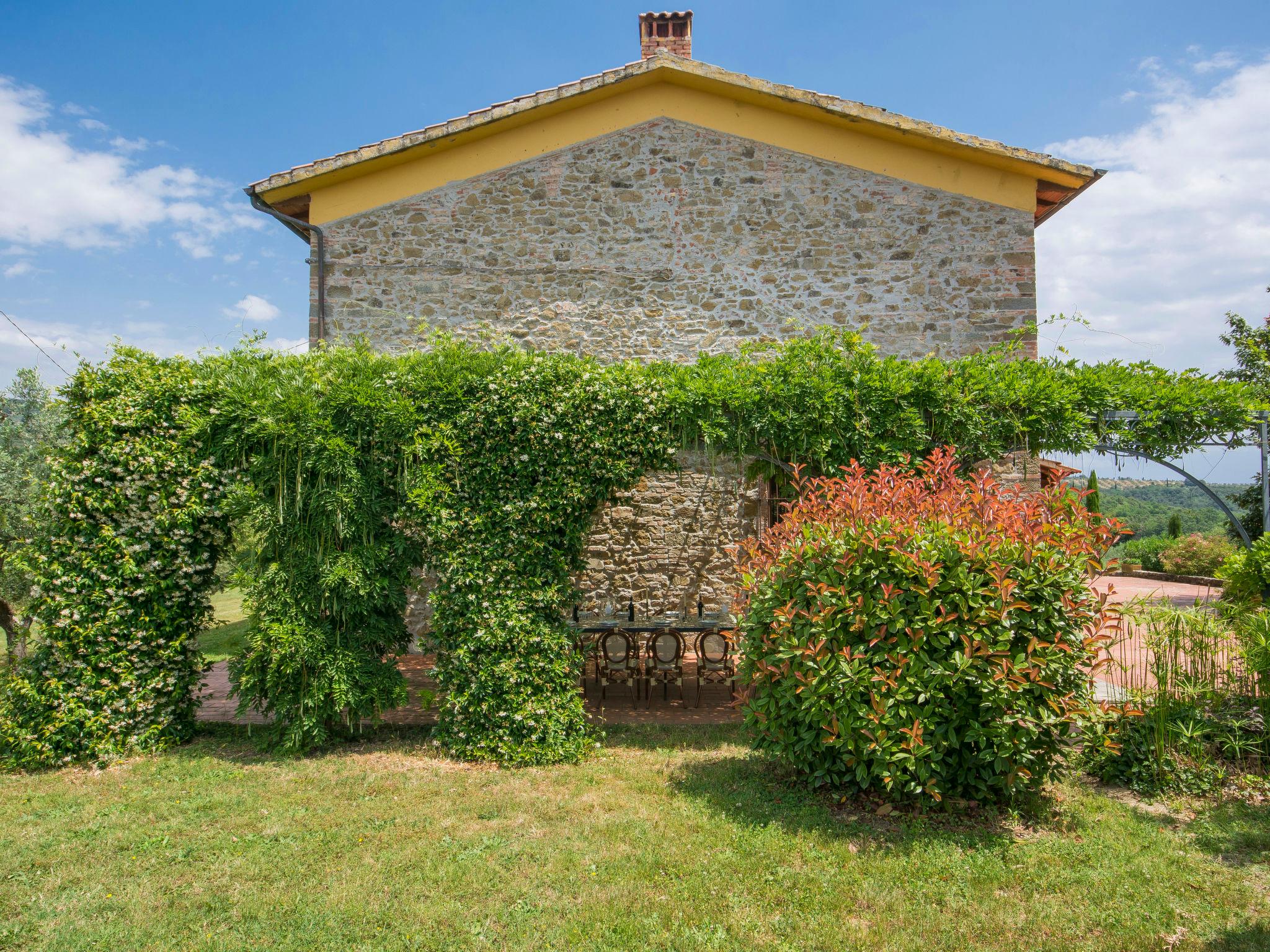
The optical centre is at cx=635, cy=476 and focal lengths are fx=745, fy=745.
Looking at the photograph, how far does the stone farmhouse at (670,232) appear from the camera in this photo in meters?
9.14

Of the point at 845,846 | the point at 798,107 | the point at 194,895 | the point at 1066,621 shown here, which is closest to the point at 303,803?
the point at 194,895

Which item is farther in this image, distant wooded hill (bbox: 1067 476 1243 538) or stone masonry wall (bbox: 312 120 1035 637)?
distant wooded hill (bbox: 1067 476 1243 538)

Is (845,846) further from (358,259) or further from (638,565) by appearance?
(358,259)

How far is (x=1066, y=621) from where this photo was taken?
4348 mm

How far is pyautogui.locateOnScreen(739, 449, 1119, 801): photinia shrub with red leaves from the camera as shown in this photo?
4.24 meters

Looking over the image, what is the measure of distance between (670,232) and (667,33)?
322cm

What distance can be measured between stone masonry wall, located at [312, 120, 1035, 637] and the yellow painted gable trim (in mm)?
124

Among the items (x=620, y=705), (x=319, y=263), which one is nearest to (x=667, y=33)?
(x=319, y=263)

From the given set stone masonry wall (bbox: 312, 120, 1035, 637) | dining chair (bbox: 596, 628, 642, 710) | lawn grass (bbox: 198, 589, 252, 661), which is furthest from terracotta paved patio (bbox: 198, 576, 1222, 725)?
stone masonry wall (bbox: 312, 120, 1035, 637)

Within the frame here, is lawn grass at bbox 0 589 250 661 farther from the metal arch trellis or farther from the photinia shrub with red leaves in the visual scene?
the metal arch trellis

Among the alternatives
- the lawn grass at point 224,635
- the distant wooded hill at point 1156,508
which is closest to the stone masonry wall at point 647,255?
the lawn grass at point 224,635

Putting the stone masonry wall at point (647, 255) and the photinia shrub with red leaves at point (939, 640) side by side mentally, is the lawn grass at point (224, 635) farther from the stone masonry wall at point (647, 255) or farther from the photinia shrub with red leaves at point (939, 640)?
the photinia shrub with red leaves at point (939, 640)

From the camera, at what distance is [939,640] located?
4297mm

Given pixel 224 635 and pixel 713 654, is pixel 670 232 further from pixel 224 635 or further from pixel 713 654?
pixel 224 635
